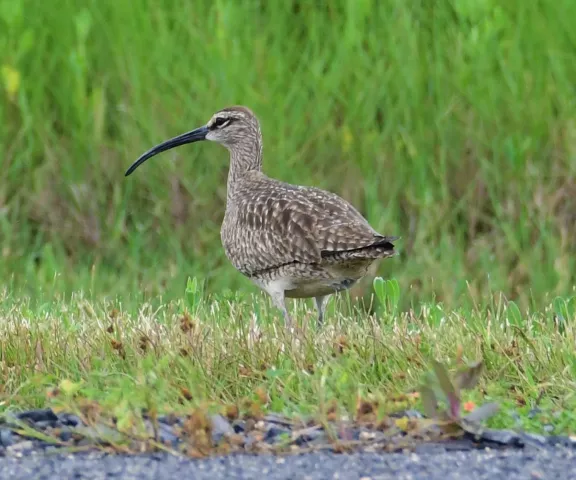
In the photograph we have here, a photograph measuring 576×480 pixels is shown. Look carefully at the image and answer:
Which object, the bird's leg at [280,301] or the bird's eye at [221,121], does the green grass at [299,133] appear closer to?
the bird's eye at [221,121]

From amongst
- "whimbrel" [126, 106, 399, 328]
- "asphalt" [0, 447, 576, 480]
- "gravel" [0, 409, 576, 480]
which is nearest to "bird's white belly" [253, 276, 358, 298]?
"whimbrel" [126, 106, 399, 328]

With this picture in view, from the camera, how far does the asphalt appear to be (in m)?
4.43

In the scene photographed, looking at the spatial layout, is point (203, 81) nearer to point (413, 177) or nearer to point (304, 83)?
point (304, 83)

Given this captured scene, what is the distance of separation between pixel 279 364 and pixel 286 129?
4.86m

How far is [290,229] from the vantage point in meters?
7.92

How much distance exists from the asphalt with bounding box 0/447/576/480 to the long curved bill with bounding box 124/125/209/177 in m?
5.01

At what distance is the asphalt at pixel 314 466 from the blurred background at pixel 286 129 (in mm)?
5164

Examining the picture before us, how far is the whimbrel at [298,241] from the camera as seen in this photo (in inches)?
301

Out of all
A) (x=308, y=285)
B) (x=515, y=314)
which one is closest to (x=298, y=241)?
(x=308, y=285)

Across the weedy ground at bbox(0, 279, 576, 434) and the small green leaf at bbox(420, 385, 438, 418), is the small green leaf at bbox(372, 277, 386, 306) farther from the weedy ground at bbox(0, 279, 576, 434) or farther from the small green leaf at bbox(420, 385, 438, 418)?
the small green leaf at bbox(420, 385, 438, 418)

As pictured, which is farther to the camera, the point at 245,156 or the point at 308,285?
the point at 245,156

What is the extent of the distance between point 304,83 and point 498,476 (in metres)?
6.90

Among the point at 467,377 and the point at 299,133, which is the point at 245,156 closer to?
the point at 299,133

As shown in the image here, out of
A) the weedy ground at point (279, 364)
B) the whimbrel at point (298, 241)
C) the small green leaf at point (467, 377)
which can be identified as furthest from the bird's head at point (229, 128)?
the small green leaf at point (467, 377)
